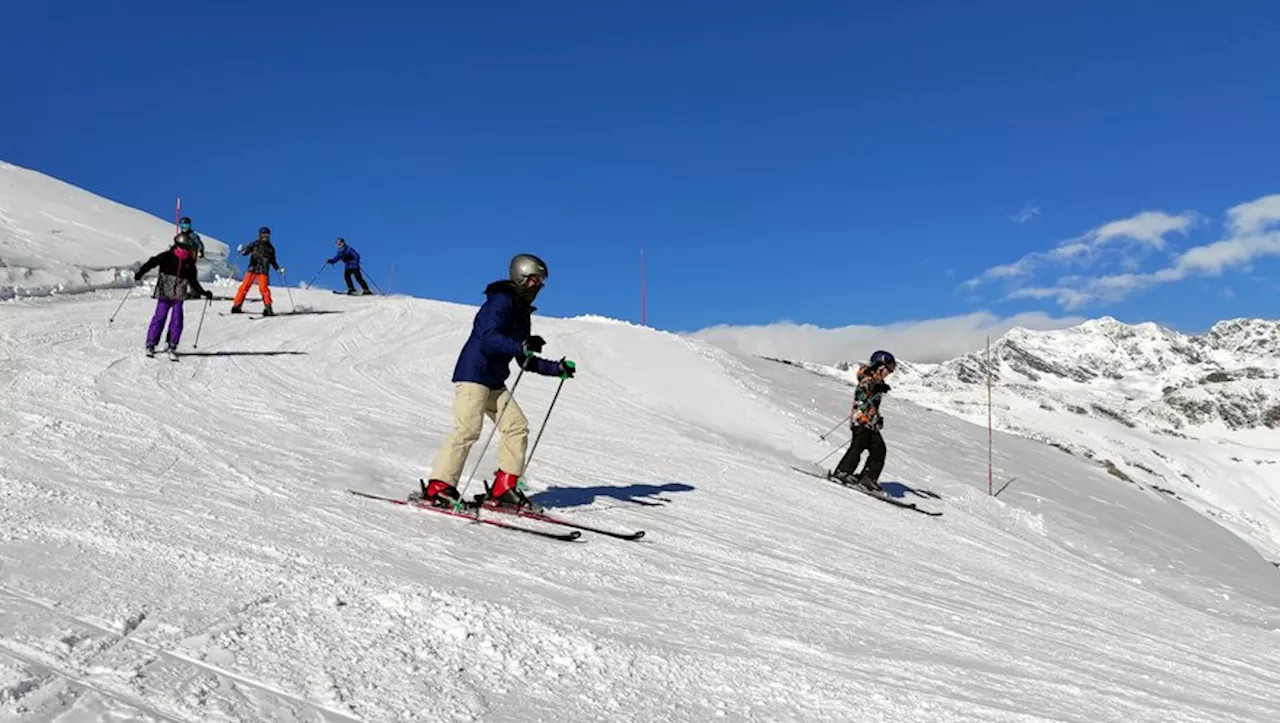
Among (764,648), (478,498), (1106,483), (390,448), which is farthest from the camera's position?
(1106,483)

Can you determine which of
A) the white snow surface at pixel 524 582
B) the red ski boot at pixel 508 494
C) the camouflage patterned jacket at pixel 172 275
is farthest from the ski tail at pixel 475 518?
the camouflage patterned jacket at pixel 172 275

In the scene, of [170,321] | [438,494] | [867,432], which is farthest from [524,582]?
[170,321]

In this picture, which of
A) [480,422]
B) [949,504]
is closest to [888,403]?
[949,504]

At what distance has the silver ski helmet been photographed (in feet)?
23.5

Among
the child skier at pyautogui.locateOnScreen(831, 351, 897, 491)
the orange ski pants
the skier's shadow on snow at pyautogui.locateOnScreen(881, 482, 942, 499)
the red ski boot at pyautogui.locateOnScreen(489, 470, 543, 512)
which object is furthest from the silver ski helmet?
the orange ski pants

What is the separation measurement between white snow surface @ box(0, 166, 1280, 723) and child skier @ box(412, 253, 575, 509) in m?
0.67

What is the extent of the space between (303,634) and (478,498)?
328cm

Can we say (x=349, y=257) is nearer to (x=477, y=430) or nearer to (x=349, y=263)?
(x=349, y=263)

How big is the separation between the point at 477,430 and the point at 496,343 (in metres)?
0.77

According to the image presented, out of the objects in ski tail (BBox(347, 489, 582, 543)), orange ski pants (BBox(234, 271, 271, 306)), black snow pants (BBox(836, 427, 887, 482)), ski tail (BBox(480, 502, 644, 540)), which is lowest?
ski tail (BBox(347, 489, 582, 543))

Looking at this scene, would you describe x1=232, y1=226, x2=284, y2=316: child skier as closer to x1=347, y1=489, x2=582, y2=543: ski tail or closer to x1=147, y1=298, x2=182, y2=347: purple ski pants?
x1=147, y1=298, x2=182, y2=347: purple ski pants

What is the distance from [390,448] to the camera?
9.40 metres

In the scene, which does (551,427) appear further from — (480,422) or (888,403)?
(888,403)

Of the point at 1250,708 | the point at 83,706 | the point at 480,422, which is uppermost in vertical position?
the point at 480,422
